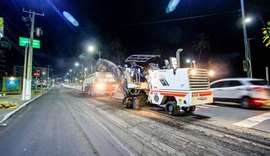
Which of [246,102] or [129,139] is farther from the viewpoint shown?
[246,102]

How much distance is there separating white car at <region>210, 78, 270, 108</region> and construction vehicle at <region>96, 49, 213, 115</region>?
2.93m

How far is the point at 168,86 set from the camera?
306 inches

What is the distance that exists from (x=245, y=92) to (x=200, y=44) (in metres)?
42.2

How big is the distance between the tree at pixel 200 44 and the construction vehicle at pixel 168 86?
4097 centimetres

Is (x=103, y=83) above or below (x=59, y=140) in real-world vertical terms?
above

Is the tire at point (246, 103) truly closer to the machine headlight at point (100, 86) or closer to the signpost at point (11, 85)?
the machine headlight at point (100, 86)

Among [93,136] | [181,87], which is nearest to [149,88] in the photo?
[181,87]

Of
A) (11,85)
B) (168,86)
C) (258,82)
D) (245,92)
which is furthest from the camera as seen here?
(11,85)

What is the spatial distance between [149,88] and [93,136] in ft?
16.0

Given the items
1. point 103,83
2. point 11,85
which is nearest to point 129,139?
point 103,83

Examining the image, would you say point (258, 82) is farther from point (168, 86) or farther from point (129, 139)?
point (129, 139)

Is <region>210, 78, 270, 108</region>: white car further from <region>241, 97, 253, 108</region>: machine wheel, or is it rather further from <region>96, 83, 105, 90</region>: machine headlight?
<region>96, 83, 105, 90</region>: machine headlight

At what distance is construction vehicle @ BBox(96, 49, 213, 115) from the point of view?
7.02 metres

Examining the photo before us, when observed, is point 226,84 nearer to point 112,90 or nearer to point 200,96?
point 200,96
